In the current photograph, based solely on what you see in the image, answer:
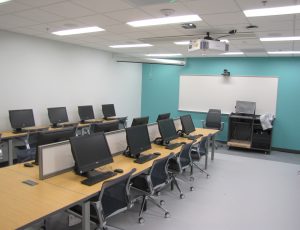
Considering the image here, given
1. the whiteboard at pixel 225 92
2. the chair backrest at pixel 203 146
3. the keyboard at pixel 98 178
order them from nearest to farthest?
the keyboard at pixel 98 178
the chair backrest at pixel 203 146
the whiteboard at pixel 225 92

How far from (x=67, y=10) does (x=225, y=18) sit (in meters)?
2.30

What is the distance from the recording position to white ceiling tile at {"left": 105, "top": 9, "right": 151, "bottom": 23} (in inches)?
141

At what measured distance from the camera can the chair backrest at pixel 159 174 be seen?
3.21 metres

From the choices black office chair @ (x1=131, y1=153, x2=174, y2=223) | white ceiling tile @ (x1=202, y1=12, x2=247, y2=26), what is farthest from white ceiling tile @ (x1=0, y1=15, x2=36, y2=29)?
black office chair @ (x1=131, y1=153, x2=174, y2=223)

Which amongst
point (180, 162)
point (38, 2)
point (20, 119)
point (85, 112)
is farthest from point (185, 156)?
point (85, 112)

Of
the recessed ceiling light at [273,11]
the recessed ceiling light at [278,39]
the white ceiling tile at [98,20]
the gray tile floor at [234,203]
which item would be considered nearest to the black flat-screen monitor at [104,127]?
the gray tile floor at [234,203]

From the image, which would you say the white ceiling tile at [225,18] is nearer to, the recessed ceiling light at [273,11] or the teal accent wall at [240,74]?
the recessed ceiling light at [273,11]

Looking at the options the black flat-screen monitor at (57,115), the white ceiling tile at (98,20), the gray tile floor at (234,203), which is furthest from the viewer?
the black flat-screen monitor at (57,115)

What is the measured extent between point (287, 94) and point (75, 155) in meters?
6.76

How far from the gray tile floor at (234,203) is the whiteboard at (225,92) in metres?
2.32

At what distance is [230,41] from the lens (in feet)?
17.6

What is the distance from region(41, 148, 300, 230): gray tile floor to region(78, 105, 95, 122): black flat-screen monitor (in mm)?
3419

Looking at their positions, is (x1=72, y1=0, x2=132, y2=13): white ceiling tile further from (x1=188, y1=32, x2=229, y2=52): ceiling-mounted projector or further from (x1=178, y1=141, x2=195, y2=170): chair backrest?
(x1=178, y1=141, x2=195, y2=170): chair backrest

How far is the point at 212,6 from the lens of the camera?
126 inches
